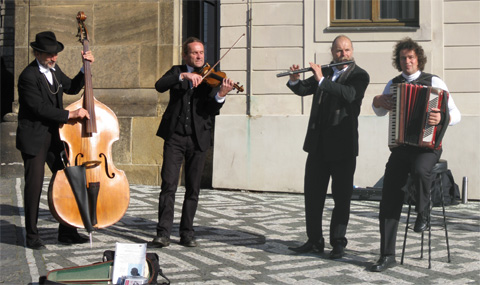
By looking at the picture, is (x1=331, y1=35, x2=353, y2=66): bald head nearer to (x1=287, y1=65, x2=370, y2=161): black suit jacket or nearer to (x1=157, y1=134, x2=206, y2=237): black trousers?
(x1=287, y1=65, x2=370, y2=161): black suit jacket

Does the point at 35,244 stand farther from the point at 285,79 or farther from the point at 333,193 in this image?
the point at 285,79

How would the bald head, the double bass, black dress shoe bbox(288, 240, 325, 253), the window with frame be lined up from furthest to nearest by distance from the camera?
the window with frame, black dress shoe bbox(288, 240, 325, 253), the bald head, the double bass

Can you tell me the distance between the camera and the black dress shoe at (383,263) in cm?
538

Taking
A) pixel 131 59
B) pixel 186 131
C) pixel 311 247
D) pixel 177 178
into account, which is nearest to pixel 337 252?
pixel 311 247

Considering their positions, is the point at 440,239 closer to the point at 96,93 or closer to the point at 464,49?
the point at 464,49

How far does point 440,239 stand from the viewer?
22.2 ft

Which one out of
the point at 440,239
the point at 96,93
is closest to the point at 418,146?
the point at 440,239

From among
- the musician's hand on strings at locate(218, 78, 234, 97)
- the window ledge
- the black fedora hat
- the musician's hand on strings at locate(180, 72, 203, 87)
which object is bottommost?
the musician's hand on strings at locate(218, 78, 234, 97)

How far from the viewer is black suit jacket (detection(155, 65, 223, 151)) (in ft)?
20.9

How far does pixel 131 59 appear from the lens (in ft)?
36.9

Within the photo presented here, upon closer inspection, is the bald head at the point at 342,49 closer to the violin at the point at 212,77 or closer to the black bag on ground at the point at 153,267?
the violin at the point at 212,77

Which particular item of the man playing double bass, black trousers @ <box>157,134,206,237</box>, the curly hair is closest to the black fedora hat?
the man playing double bass

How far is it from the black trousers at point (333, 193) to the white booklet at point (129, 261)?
1.93m

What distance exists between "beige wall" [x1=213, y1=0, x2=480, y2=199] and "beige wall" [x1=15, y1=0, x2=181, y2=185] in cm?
97
